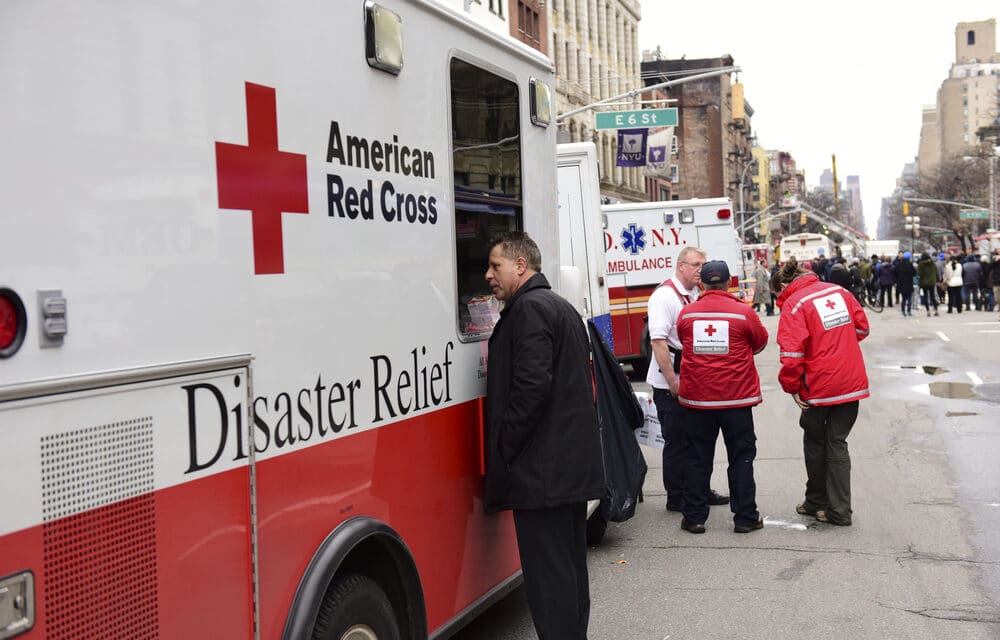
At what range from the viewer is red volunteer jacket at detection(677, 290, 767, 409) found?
7.32 meters

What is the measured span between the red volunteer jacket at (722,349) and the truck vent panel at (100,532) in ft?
17.1

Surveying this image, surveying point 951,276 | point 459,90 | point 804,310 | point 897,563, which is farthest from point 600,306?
point 951,276

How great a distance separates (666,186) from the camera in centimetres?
7931

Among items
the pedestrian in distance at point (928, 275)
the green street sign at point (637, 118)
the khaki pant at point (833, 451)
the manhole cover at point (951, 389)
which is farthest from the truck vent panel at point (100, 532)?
the pedestrian in distance at point (928, 275)

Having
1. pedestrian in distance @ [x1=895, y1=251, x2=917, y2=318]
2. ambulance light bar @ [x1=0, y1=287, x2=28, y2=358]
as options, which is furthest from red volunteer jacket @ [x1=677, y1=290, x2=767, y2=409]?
pedestrian in distance @ [x1=895, y1=251, x2=917, y2=318]

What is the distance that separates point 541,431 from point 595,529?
10.1 ft

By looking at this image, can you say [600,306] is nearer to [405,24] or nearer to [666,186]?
[405,24]

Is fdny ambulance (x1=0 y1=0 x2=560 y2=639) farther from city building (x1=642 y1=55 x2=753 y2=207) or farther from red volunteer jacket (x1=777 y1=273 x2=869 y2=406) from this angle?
city building (x1=642 y1=55 x2=753 y2=207)

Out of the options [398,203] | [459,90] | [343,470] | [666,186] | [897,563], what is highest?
[666,186]

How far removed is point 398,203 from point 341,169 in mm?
439

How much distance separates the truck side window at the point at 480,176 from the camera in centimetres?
466

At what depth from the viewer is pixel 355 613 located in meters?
3.64

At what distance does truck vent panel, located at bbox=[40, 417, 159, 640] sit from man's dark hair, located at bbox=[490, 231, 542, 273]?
89.2 inches

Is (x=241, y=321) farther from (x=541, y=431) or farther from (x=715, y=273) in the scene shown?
(x=715, y=273)
